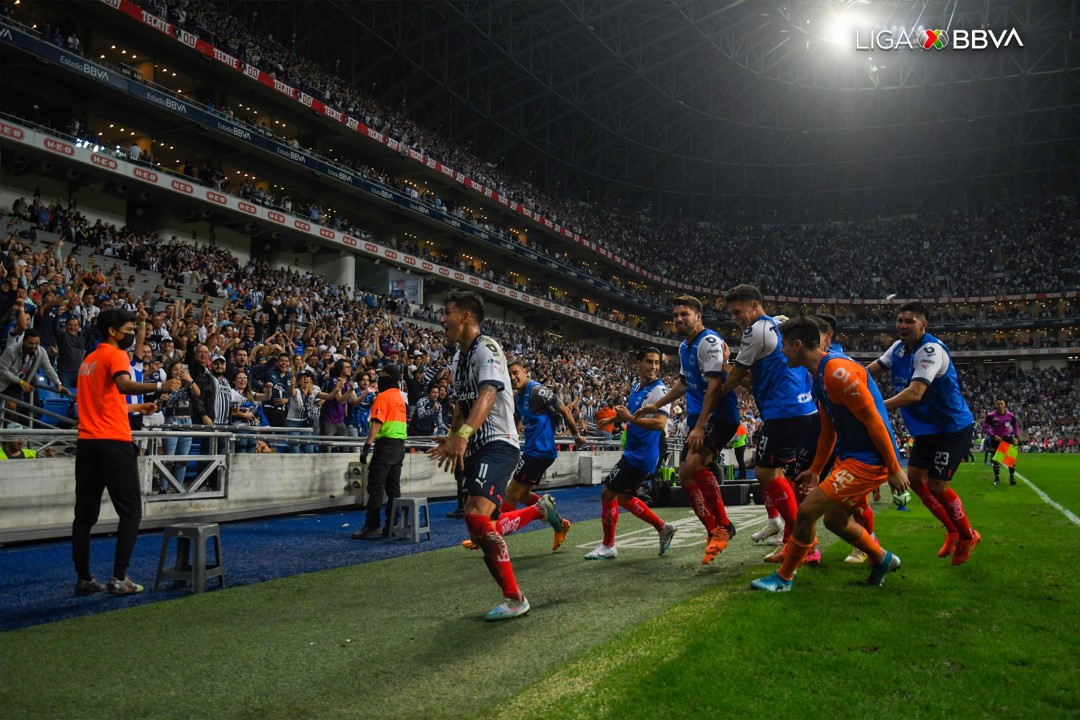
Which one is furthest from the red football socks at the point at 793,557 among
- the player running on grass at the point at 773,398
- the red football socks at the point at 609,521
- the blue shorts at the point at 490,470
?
the red football socks at the point at 609,521

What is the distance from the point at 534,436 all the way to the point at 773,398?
272 centimetres

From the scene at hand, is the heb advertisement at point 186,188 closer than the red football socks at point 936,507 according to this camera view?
No

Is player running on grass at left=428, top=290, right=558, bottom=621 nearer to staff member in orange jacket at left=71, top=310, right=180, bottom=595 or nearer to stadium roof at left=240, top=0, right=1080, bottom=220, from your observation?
staff member in orange jacket at left=71, top=310, right=180, bottom=595

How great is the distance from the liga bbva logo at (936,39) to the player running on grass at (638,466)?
47299 millimetres

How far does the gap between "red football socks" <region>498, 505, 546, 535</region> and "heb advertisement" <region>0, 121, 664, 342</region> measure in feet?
75.8

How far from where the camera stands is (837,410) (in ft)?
18.4

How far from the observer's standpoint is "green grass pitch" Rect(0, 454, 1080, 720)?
3.29 metres

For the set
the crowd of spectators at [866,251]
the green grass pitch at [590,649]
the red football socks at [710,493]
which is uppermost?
the crowd of spectators at [866,251]

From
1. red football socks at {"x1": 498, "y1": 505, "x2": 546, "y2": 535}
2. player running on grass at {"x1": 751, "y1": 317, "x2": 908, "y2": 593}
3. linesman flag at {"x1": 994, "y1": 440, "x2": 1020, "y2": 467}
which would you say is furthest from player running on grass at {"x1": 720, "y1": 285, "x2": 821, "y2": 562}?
linesman flag at {"x1": 994, "y1": 440, "x2": 1020, "y2": 467}

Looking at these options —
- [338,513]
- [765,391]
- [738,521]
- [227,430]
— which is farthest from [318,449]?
[765,391]

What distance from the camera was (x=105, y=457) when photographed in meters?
5.88

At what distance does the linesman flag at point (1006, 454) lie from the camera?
703 inches

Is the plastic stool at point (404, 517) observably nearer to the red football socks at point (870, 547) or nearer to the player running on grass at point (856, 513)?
the player running on grass at point (856, 513)

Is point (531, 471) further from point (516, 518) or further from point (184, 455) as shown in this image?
point (184, 455)
